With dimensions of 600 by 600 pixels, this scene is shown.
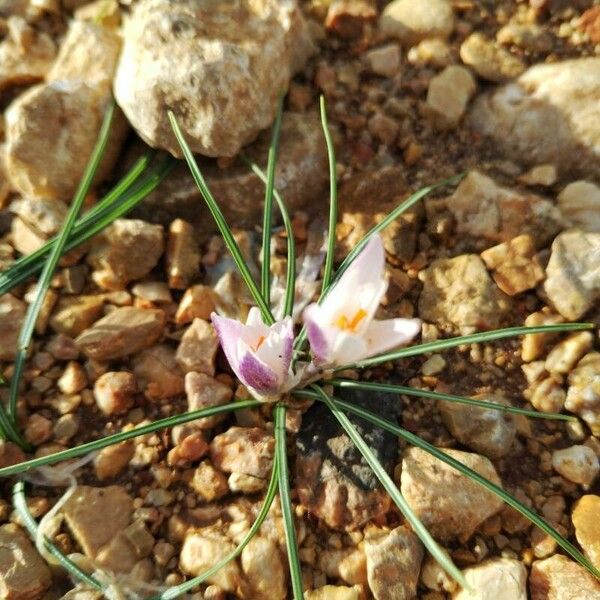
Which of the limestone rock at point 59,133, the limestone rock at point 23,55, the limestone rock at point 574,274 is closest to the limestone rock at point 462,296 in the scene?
the limestone rock at point 574,274

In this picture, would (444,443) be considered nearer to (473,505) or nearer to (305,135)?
(473,505)

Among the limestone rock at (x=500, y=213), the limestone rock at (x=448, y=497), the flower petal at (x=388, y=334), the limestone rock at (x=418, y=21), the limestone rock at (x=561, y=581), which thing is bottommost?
the limestone rock at (x=561, y=581)

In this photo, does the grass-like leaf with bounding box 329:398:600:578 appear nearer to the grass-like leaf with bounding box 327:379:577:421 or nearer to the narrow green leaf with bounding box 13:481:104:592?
the grass-like leaf with bounding box 327:379:577:421

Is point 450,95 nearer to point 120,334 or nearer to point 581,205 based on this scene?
point 581,205

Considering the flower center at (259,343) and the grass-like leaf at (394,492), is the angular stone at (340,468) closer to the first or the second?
the grass-like leaf at (394,492)

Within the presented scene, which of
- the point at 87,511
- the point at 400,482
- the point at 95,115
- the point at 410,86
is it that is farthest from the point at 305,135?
the point at 87,511
